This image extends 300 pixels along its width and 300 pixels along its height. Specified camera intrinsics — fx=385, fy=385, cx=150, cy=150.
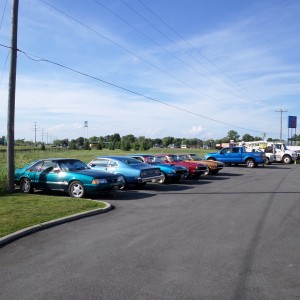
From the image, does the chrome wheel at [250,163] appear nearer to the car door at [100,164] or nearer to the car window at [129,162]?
the car window at [129,162]

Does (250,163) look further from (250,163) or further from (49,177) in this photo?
(49,177)

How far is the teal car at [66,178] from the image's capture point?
12.6 m

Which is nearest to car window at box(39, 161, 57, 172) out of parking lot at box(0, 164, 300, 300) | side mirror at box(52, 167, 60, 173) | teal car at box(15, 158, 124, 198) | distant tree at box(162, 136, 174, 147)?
teal car at box(15, 158, 124, 198)

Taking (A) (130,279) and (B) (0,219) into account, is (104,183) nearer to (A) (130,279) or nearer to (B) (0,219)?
(B) (0,219)

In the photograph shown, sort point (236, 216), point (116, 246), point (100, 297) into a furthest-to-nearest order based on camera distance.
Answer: point (236, 216)
point (116, 246)
point (100, 297)

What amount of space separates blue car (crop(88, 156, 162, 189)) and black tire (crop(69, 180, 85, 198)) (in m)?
2.88

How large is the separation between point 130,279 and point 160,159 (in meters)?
16.2

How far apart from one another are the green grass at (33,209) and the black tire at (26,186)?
1.98 m

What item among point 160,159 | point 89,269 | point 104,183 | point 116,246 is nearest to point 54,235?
point 116,246

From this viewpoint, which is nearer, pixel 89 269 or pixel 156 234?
pixel 89 269

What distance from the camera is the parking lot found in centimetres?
456

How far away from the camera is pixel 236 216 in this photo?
9.29m

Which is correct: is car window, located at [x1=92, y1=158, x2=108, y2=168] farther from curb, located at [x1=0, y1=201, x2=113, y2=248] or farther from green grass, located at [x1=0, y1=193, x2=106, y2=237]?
curb, located at [x1=0, y1=201, x2=113, y2=248]

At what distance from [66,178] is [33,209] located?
11.2 feet
